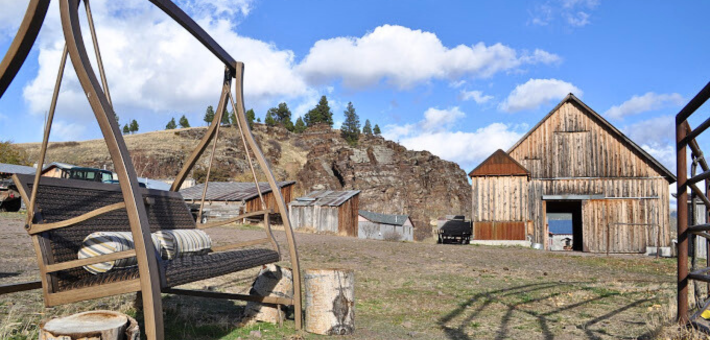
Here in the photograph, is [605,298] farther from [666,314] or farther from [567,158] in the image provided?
[567,158]

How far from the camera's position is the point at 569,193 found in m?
22.1

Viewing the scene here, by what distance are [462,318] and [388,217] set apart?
144 feet

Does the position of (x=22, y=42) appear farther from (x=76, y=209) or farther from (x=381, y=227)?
(x=381, y=227)

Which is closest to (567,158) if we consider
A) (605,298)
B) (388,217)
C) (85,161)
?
(605,298)

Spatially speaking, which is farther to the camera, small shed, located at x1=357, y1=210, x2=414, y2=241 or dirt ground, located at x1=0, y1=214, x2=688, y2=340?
small shed, located at x1=357, y1=210, x2=414, y2=241

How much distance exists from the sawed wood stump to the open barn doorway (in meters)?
20.4

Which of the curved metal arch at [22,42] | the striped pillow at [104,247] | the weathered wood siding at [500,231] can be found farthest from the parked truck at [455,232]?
the curved metal arch at [22,42]

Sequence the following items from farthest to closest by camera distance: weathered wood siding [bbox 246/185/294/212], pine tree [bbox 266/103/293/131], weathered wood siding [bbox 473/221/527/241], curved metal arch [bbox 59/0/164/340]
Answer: pine tree [bbox 266/103/293/131]
weathered wood siding [bbox 246/185/294/212]
weathered wood siding [bbox 473/221/527/241]
curved metal arch [bbox 59/0/164/340]

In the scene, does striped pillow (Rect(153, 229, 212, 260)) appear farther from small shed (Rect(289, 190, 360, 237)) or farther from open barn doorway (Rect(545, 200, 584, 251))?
small shed (Rect(289, 190, 360, 237))

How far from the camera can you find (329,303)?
444cm

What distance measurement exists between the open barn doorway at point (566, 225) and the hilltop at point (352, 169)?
13967 millimetres

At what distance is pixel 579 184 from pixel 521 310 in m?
18.0

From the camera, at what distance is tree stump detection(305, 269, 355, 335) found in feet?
14.5

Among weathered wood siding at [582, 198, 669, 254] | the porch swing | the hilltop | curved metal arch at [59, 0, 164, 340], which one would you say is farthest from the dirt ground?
the hilltop
